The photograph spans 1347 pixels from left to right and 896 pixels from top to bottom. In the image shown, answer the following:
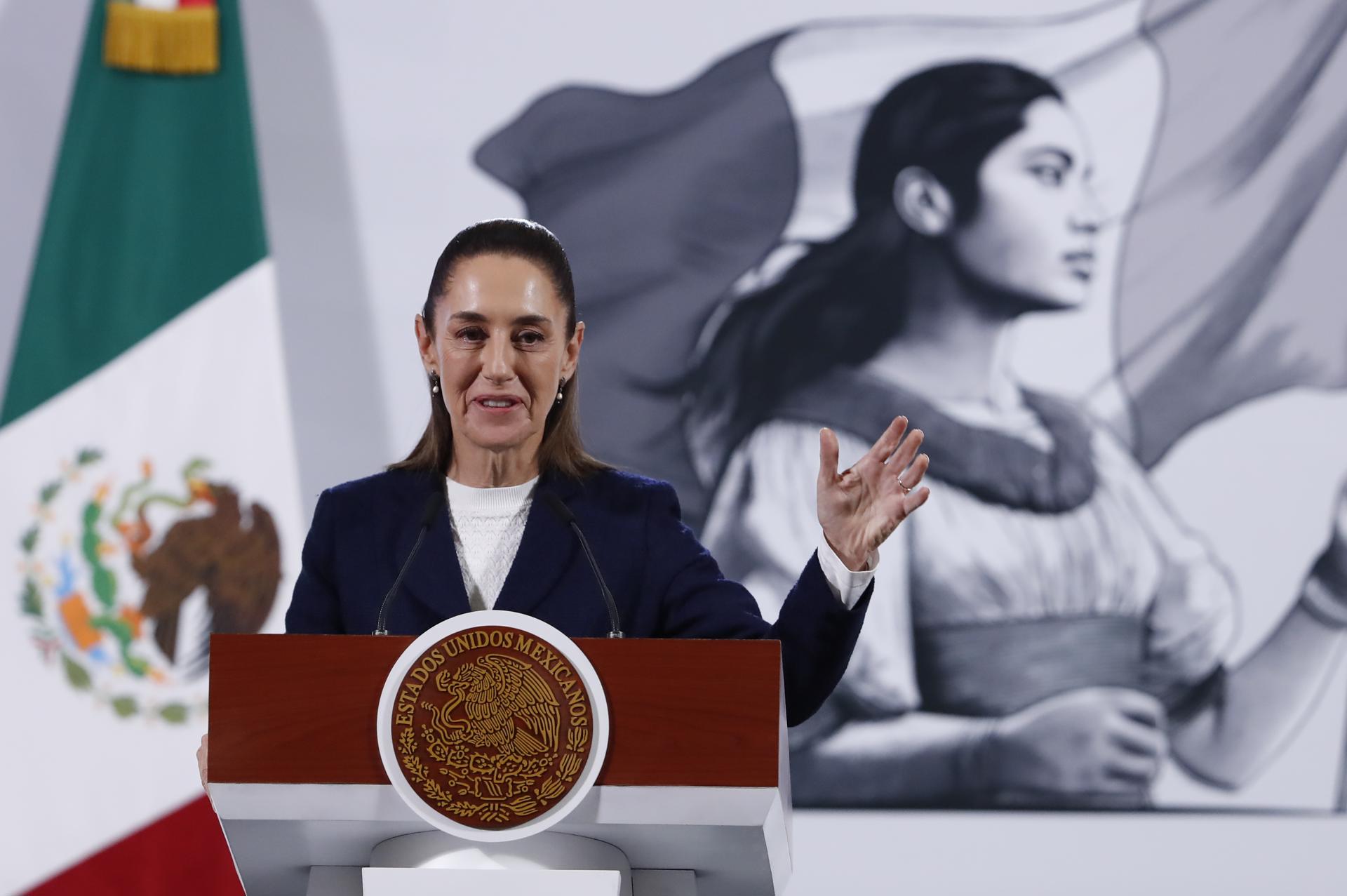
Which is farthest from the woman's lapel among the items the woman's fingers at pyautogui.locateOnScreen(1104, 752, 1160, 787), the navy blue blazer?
the woman's fingers at pyautogui.locateOnScreen(1104, 752, 1160, 787)

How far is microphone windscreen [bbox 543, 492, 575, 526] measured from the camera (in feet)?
6.09

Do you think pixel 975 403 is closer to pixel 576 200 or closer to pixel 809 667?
pixel 576 200

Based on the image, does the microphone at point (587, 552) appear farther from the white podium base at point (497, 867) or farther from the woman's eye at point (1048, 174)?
the woman's eye at point (1048, 174)

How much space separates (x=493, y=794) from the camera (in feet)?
4.34

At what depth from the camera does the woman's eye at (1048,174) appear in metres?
3.43

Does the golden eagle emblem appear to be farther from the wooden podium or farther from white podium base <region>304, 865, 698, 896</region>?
white podium base <region>304, 865, 698, 896</region>

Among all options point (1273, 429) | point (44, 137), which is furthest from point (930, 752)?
point (44, 137)

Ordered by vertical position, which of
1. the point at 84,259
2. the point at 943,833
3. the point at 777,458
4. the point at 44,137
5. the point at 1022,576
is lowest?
the point at 943,833

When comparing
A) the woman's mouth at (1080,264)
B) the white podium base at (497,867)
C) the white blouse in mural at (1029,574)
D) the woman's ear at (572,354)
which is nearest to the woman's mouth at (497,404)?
the woman's ear at (572,354)

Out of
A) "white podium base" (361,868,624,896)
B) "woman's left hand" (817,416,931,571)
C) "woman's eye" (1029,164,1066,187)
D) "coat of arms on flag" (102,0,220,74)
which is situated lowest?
"white podium base" (361,868,624,896)

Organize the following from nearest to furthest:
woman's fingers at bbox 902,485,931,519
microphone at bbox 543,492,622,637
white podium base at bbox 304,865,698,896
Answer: white podium base at bbox 304,865,698,896 < woman's fingers at bbox 902,485,931,519 < microphone at bbox 543,492,622,637

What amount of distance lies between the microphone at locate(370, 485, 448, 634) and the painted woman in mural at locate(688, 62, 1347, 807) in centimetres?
155

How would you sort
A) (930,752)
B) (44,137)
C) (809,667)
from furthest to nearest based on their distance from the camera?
(44,137) → (930,752) → (809,667)

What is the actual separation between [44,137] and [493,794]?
9.14 feet
